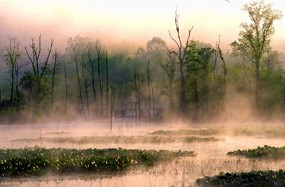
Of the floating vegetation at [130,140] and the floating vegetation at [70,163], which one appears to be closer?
the floating vegetation at [70,163]

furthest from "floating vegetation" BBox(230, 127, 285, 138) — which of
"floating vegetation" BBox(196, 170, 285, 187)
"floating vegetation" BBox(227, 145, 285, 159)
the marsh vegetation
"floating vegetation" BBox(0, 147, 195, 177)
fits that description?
"floating vegetation" BBox(196, 170, 285, 187)

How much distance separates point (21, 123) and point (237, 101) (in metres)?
37.3

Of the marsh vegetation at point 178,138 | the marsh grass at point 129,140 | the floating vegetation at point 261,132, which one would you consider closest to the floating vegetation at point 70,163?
the marsh vegetation at point 178,138

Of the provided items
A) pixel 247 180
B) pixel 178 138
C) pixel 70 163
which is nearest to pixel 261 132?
pixel 178 138

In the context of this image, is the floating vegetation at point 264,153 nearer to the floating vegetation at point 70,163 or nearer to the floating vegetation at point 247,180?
the floating vegetation at point 70,163

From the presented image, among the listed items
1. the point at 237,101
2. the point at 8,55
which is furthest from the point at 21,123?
the point at 237,101

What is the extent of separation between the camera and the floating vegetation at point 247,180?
1986cm

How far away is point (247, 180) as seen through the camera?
2031cm

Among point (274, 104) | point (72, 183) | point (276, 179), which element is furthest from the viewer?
point (274, 104)

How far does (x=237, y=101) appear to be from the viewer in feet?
251

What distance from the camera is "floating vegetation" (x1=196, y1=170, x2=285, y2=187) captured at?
19.9m

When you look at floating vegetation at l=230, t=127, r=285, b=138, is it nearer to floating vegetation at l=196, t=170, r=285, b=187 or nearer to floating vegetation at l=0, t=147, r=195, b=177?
floating vegetation at l=0, t=147, r=195, b=177

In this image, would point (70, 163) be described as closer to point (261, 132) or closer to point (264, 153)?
point (264, 153)

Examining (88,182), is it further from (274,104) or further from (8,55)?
(8,55)
